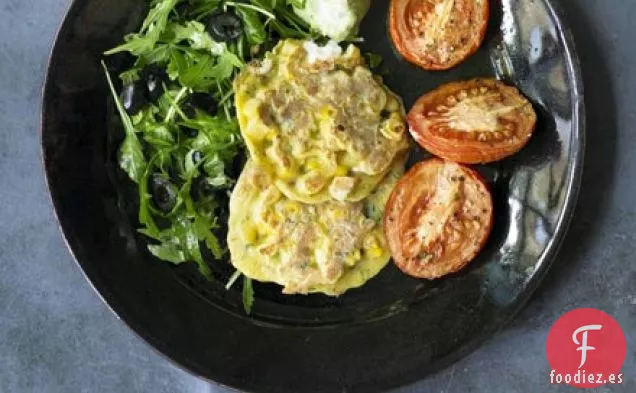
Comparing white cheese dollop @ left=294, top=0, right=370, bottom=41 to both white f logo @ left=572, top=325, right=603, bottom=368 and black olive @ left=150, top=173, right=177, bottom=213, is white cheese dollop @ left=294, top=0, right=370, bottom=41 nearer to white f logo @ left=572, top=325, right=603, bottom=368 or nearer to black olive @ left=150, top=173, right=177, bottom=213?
black olive @ left=150, top=173, right=177, bottom=213

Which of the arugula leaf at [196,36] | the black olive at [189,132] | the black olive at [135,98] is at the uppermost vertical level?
the arugula leaf at [196,36]

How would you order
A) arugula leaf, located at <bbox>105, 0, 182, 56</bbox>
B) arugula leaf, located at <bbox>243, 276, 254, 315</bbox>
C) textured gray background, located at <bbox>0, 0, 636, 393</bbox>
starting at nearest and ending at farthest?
1. arugula leaf, located at <bbox>105, 0, 182, 56</bbox>
2. arugula leaf, located at <bbox>243, 276, 254, 315</bbox>
3. textured gray background, located at <bbox>0, 0, 636, 393</bbox>

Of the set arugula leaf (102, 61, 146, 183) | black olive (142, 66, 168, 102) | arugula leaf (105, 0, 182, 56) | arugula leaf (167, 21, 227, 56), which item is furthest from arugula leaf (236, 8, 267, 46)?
arugula leaf (102, 61, 146, 183)

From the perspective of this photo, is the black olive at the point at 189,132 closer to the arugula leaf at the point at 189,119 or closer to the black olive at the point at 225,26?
the arugula leaf at the point at 189,119

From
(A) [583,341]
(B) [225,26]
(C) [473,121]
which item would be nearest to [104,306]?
(B) [225,26]

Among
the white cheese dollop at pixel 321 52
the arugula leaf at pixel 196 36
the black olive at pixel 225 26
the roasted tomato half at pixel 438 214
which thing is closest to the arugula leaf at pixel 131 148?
the arugula leaf at pixel 196 36
